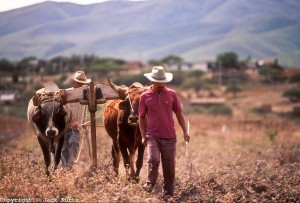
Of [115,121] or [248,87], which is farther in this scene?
[248,87]

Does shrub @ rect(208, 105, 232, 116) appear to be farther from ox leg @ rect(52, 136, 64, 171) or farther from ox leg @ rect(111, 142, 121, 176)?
ox leg @ rect(52, 136, 64, 171)

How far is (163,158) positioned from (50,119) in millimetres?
→ 2045

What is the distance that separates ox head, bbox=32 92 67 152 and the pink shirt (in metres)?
1.66

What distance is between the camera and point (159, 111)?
8086 mm

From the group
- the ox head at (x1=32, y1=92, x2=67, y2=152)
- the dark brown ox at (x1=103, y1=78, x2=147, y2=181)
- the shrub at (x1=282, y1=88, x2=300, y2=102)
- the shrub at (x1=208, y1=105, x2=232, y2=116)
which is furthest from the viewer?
the shrub at (x1=282, y1=88, x2=300, y2=102)

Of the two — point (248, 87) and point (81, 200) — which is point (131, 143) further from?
point (248, 87)

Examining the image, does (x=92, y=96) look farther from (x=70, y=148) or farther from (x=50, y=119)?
(x=70, y=148)

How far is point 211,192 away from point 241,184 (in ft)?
3.13

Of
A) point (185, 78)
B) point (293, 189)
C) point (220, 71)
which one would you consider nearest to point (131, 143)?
point (293, 189)

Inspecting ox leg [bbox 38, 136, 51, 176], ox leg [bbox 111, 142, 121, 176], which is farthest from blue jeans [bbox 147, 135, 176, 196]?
ox leg [bbox 111, 142, 121, 176]

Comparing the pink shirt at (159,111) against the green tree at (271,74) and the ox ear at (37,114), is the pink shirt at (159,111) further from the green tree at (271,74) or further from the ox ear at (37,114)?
the green tree at (271,74)

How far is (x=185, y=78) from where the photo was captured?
8175 centimetres

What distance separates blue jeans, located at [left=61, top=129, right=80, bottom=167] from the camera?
10.5 metres

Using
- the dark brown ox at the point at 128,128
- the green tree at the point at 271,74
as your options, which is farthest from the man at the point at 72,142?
the green tree at the point at 271,74
